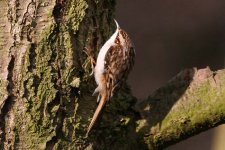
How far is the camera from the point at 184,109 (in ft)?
7.89

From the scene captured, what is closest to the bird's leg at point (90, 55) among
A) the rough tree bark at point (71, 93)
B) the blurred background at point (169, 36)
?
the rough tree bark at point (71, 93)

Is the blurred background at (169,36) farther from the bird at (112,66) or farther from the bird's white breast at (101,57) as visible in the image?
the bird's white breast at (101,57)

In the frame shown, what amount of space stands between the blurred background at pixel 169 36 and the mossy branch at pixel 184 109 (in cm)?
441

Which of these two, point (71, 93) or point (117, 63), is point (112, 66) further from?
point (71, 93)

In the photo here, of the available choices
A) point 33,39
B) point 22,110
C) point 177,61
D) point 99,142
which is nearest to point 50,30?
point 33,39

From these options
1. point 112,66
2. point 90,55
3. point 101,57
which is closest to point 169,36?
point 112,66

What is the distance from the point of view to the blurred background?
7.00 meters

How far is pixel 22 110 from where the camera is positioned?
226 cm

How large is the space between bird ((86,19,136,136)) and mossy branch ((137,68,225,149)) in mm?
159

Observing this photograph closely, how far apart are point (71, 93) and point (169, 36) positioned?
488cm

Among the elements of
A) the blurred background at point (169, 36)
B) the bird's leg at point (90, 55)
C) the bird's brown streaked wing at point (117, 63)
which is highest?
the blurred background at point (169, 36)

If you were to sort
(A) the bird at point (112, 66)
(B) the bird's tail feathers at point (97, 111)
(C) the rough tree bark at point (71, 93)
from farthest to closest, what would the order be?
(A) the bird at point (112, 66) → (B) the bird's tail feathers at point (97, 111) → (C) the rough tree bark at point (71, 93)

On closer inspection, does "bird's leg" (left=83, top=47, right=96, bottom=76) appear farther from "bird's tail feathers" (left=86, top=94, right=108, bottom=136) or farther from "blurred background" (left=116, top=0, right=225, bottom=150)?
"blurred background" (left=116, top=0, right=225, bottom=150)

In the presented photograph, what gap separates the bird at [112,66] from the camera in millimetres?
2502
